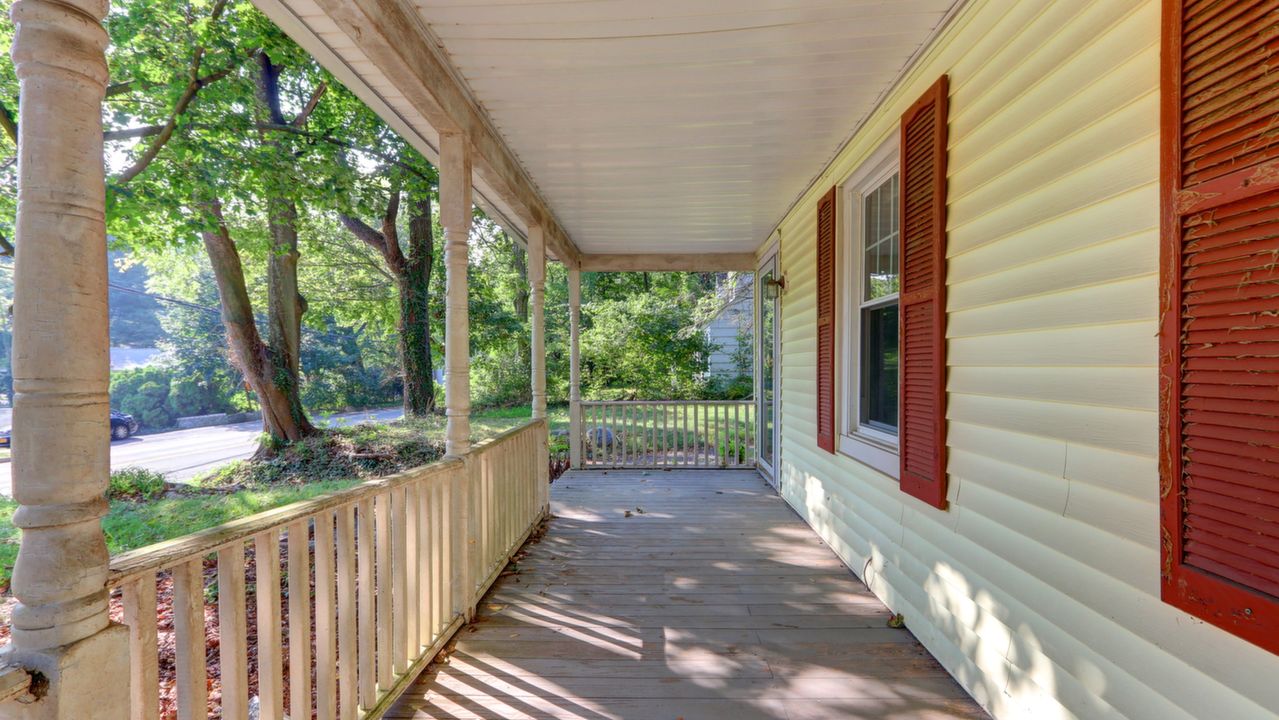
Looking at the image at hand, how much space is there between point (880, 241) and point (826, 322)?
29.8 inches

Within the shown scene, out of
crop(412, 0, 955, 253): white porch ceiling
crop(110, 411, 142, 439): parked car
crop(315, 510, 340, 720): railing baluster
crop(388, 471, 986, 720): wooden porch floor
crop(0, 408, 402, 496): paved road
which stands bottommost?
crop(0, 408, 402, 496): paved road

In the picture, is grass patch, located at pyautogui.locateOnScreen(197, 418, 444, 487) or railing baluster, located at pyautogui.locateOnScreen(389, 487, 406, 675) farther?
grass patch, located at pyautogui.locateOnScreen(197, 418, 444, 487)

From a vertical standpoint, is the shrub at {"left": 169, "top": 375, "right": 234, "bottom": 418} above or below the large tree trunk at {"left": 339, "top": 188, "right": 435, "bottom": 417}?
below

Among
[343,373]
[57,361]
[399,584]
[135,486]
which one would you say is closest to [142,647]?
[57,361]

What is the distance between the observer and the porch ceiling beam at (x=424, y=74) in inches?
66.6

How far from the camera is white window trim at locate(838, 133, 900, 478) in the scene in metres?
2.96

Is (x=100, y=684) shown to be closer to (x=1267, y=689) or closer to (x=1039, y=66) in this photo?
(x=1267, y=689)

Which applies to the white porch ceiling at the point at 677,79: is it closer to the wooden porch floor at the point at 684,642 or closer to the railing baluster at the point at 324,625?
the railing baluster at the point at 324,625

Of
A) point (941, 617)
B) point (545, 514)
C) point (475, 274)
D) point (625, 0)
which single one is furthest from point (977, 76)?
point (475, 274)

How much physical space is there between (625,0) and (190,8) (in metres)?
5.92

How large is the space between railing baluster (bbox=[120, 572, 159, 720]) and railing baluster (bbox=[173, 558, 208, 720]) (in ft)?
0.14

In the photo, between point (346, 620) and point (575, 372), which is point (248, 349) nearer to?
point (575, 372)

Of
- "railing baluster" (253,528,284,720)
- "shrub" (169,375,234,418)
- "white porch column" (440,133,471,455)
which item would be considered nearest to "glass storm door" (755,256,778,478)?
"white porch column" (440,133,471,455)

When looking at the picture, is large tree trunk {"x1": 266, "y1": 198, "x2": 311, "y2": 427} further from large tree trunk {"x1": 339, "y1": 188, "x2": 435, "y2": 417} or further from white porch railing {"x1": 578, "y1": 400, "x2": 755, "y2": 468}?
white porch railing {"x1": 578, "y1": 400, "x2": 755, "y2": 468}
